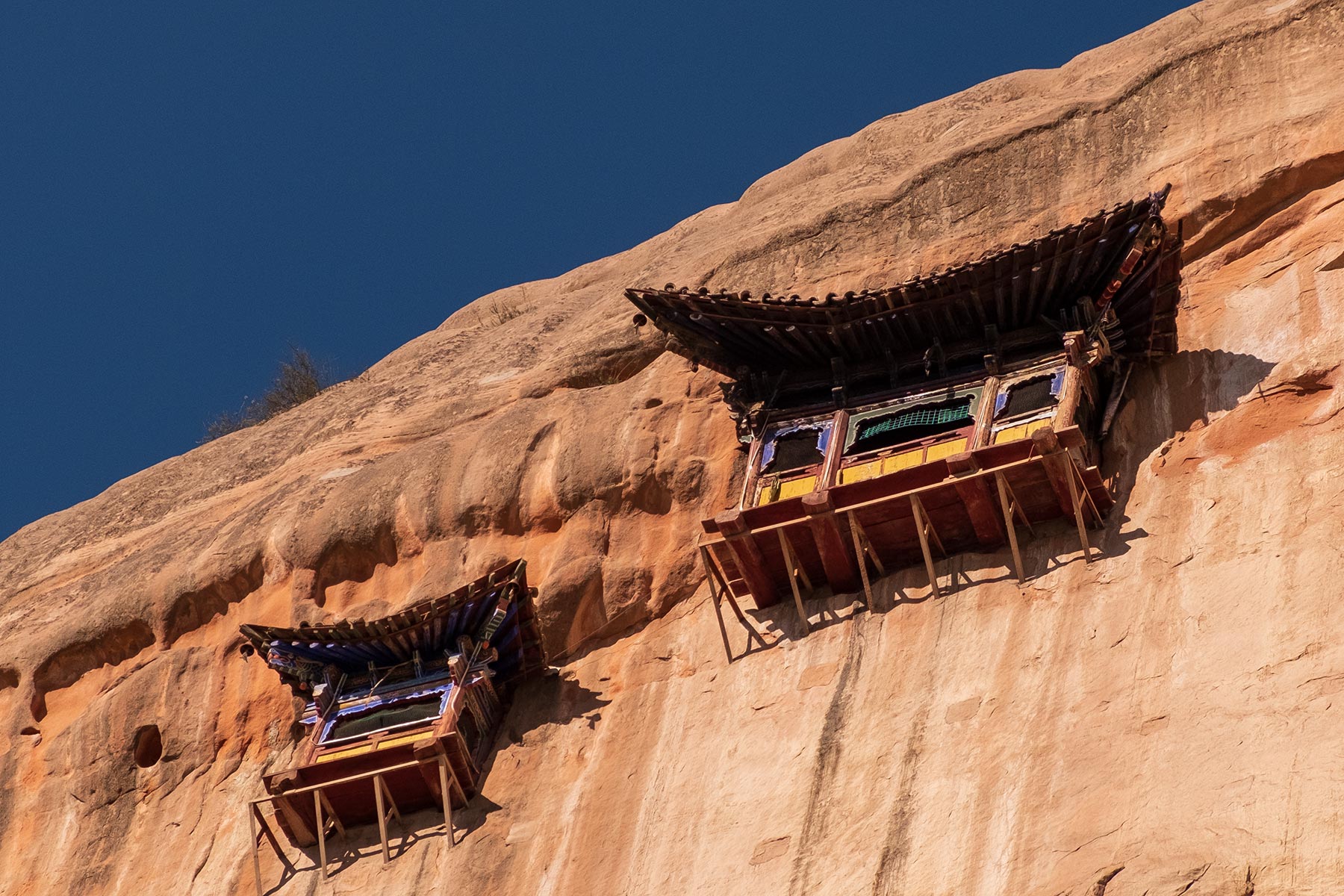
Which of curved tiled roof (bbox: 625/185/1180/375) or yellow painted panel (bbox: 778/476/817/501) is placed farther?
yellow painted panel (bbox: 778/476/817/501)

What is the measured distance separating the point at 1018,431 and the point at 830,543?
237 centimetres

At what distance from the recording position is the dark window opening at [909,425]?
859 inches

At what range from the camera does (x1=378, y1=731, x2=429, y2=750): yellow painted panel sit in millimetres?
21750

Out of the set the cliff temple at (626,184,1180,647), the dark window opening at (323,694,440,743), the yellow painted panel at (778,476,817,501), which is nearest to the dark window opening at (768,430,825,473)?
the cliff temple at (626,184,1180,647)

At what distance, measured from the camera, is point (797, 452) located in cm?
2247

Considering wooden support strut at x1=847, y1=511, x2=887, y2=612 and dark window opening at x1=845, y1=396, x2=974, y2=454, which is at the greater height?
dark window opening at x1=845, y1=396, x2=974, y2=454

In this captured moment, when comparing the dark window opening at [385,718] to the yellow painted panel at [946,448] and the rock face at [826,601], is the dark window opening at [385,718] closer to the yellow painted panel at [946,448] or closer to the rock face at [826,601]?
the rock face at [826,601]

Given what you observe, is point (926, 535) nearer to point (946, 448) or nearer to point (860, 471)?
point (946, 448)

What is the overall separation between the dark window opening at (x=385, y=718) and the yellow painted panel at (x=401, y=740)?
0.28 meters

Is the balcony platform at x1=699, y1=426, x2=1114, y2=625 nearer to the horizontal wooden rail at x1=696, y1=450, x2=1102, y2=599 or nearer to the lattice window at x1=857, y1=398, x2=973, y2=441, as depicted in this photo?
the horizontal wooden rail at x1=696, y1=450, x2=1102, y2=599

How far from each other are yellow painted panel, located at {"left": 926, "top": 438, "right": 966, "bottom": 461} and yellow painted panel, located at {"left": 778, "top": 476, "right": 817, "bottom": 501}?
1.36 meters

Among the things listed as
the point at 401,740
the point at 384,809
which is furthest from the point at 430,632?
the point at 384,809

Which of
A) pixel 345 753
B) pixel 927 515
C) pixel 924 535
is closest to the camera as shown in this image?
pixel 924 535

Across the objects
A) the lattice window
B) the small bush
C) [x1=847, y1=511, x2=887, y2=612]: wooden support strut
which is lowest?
[x1=847, y1=511, x2=887, y2=612]: wooden support strut
